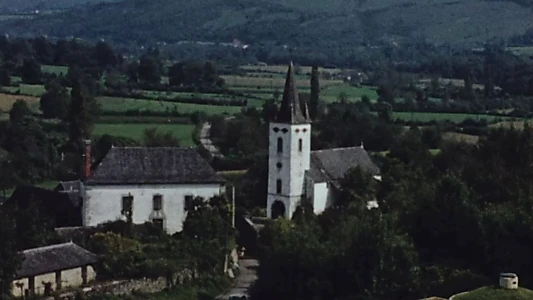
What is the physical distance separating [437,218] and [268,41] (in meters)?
143

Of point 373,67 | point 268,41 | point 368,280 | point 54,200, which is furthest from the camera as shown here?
point 268,41

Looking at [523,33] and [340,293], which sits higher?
[523,33]

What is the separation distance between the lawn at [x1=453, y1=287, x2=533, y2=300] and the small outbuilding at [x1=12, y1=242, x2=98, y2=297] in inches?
511

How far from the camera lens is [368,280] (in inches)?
1316

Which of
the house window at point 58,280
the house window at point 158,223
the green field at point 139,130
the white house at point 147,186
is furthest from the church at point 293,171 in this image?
the house window at point 58,280

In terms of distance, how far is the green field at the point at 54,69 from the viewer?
89537mm

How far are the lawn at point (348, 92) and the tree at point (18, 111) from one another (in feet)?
84.0

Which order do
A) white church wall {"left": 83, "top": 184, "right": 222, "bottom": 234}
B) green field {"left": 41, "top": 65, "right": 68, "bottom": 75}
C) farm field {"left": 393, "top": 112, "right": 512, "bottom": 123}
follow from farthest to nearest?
green field {"left": 41, "top": 65, "right": 68, "bottom": 75} → farm field {"left": 393, "top": 112, "right": 512, "bottom": 123} → white church wall {"left": 83, "top": 184, "right": 222, "bottom": 234}

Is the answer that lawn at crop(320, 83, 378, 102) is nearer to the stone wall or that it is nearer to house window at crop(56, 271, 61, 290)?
the stone wall

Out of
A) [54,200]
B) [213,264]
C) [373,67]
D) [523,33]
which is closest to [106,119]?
[54,200]

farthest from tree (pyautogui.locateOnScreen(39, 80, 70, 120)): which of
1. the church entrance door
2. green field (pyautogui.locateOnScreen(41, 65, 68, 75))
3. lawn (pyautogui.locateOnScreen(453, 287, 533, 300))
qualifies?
lawn (pyautogui.locateOnScreen(453, 287, 533, 300))

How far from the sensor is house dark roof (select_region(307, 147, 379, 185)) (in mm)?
50062

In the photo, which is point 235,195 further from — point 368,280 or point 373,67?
point 373,67

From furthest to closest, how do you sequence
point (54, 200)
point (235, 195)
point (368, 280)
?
point (235, 195) → point (54, 200) → point (368, 280)
